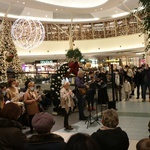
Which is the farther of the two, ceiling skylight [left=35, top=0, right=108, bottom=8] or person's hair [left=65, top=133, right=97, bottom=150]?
ceiling skylight [left=35, top=0, right=108, bottom=8]

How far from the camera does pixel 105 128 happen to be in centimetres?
265

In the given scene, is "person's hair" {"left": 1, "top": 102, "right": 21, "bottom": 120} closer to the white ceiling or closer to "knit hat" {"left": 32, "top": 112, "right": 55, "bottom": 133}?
"knit hat" {"left": 32, "top": 112, "right": 55, "bottom": 133}

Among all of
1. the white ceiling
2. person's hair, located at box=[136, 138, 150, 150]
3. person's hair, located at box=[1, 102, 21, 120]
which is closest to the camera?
person's hair, located at box=[136, 138, 150, 150]

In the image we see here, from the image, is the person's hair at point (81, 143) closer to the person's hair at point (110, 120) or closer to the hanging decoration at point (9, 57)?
the person's hair at point (110, 120)

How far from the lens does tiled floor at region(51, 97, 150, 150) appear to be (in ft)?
16.8

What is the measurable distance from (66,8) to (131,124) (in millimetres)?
14784

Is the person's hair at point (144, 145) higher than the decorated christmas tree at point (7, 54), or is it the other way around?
the decorated christmas tree at point (7, 54)

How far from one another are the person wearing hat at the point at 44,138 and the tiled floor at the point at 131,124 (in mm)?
2524

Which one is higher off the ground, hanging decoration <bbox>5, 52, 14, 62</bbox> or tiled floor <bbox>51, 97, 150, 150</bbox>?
hanging decoration <bbox>5, 52, 14, 62</bbox>

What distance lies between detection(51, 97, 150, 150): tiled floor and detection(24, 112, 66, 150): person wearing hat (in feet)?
8.28

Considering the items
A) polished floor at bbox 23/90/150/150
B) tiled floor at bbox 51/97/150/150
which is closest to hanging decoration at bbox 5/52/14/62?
polished floor at bbox 23/90/150/150

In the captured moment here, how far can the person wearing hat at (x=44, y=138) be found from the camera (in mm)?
1905

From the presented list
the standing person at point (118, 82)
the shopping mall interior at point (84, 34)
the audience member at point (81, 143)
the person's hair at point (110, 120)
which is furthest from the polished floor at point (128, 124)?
the shopping mall interior at point (84, 34)

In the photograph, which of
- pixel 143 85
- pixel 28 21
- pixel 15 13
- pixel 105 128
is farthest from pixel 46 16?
pixel 105 128
